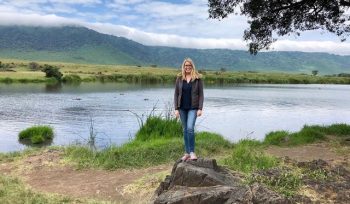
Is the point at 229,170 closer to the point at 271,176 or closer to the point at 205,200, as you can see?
the point at 271,176

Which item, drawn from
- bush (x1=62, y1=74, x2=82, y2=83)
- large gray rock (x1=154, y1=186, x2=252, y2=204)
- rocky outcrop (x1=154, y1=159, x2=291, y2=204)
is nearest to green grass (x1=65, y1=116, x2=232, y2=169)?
rocky outcrop (x1=154, y1=159, x2=291, y2=204)

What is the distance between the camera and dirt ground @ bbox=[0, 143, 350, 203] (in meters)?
11.4

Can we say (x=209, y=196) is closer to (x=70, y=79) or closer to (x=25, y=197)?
(x=25, y=197)

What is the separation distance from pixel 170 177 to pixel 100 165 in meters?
4.62

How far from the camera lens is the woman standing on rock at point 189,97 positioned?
11.6 m

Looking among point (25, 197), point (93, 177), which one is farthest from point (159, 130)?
point (25, 197)

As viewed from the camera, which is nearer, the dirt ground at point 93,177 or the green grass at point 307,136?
the dirt ground at point 93,177

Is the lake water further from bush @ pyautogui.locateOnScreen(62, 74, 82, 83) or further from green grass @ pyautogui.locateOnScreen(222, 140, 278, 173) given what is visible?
bush @ pyautogui.locateOnScreen(62, 74, 82, 83)

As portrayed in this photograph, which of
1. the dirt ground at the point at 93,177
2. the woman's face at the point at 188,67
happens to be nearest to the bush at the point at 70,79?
the dirt ground at the point at 93,177

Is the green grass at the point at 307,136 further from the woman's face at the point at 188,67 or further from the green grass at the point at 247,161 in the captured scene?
the woman's face at the point at 188,67

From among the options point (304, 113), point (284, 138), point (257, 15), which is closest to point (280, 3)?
point (257, 15)

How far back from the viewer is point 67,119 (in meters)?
37.7

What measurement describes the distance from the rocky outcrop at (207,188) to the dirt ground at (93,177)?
1.14 m

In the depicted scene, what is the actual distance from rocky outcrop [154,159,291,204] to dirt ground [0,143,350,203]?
1.14 meters
